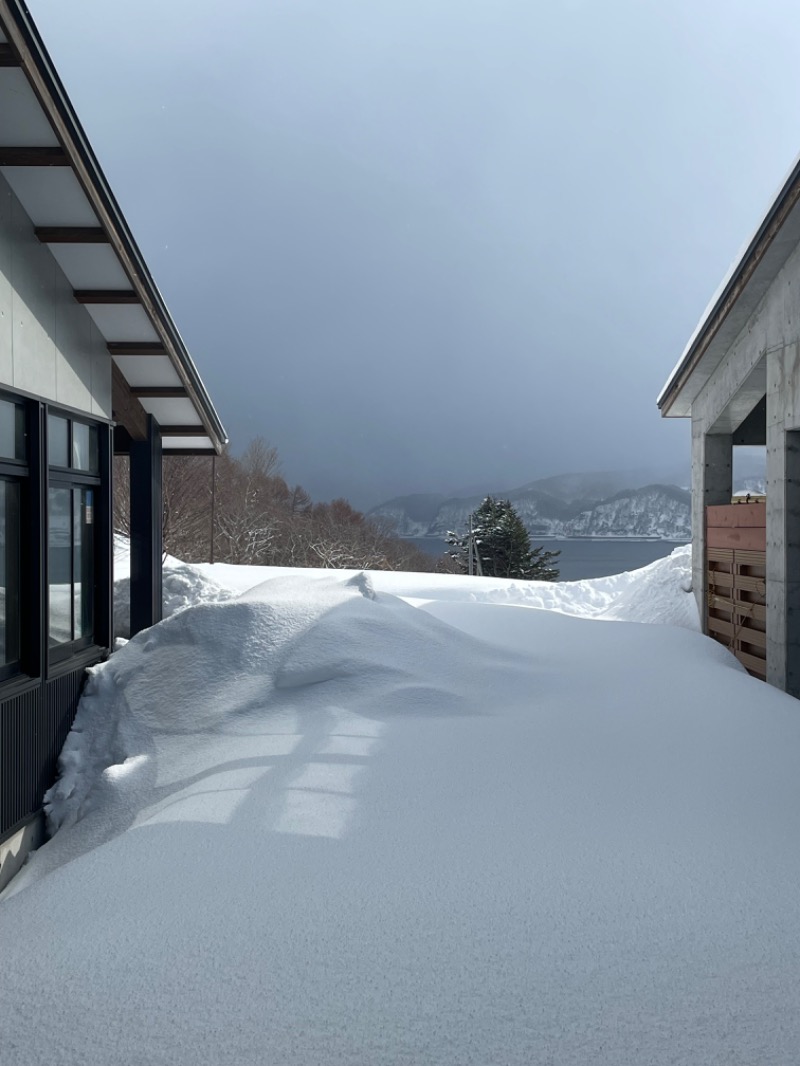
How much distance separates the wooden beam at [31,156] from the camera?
19.3ft

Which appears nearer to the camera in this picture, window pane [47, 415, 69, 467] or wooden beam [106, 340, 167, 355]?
window pane [47, 415, 69, 467]

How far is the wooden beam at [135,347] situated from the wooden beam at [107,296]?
0.92 metres

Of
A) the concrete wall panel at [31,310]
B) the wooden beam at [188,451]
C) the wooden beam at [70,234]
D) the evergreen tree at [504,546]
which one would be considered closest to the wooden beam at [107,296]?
the concrete wall panel at [31,310]

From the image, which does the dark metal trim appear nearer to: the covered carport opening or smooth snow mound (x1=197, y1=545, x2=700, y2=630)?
smooth snow mound (x1=197, y1=545, x2=700, y2=630)

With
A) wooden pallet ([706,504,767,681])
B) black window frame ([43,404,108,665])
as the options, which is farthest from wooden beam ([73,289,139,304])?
wooden pallet ([706,504,767,681])

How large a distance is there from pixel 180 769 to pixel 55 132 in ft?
15.2

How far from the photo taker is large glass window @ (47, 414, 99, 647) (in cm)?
716

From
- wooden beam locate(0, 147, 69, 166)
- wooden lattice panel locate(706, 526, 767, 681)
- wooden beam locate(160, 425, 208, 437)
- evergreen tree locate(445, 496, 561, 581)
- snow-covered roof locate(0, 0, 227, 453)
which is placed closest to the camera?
snow-covered roof locate(0, 0, 227, 453)

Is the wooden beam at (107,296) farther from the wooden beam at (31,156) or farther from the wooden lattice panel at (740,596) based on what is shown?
the wooden lattice panel at (740,596)

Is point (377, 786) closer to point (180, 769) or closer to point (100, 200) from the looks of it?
point (180, 769)

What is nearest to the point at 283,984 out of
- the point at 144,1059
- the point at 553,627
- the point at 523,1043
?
the point at 144,1059

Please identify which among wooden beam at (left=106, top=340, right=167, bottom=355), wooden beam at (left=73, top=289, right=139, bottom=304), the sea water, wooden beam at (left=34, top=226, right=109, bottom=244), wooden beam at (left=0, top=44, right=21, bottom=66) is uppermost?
wooden beam at (left=0, top=44, right=21, bottom=66)

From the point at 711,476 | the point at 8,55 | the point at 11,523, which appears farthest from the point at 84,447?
the point at 711,476

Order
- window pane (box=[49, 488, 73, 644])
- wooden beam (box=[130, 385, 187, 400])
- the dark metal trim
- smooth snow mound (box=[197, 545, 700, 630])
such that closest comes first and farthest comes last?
window pane (box=[49, 488, 73, 644])
wooden beam (box=[130, 385, 187, 400])
the dark metal trim
smooth snow mound (box=[197, 545, 700, 630])
